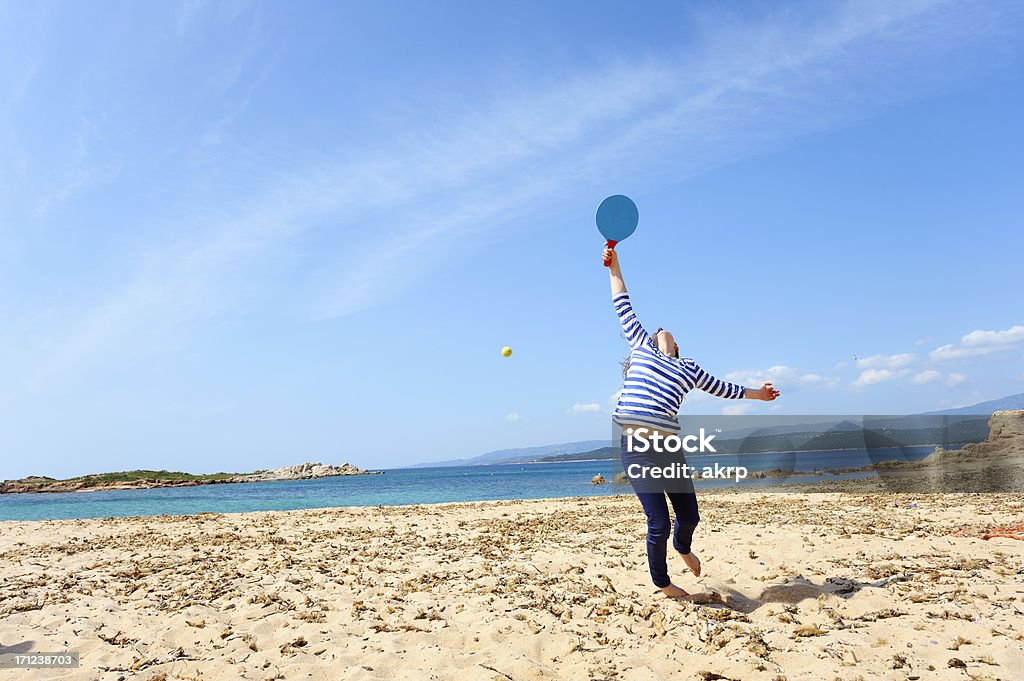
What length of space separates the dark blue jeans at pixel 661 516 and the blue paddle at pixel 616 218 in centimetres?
193

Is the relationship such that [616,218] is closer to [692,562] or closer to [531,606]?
[692,562]

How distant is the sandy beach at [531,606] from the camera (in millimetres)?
4117

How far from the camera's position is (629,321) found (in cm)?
546

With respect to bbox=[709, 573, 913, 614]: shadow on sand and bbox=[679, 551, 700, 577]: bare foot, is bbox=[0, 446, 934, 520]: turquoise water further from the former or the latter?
bbox=[679, 551, 700, 577]: bare foot

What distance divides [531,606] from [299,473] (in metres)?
94.9

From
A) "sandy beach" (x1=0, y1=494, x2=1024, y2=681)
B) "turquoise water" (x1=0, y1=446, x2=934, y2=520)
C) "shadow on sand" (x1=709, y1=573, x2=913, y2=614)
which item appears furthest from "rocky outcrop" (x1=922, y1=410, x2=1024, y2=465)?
"shadow on sand" (x1=709, y1=573, x2=913, y2=614)

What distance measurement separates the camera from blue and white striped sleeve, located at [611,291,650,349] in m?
5.39

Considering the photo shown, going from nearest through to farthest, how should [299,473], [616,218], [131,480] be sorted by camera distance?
[616,218]
[131,480]
[299,473]

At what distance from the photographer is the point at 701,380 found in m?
5.25

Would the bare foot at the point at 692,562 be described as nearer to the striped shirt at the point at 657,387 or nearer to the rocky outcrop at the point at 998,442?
the striped shirt at the point at 657,387

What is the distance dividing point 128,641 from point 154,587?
4.98 feet

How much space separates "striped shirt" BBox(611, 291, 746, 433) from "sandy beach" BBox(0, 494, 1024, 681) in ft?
5.15

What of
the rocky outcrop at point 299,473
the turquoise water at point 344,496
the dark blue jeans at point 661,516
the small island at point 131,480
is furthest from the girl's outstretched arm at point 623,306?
the rocky outcrop at point 299,473

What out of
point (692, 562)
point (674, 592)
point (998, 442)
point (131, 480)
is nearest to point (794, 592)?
point (692, 562)
